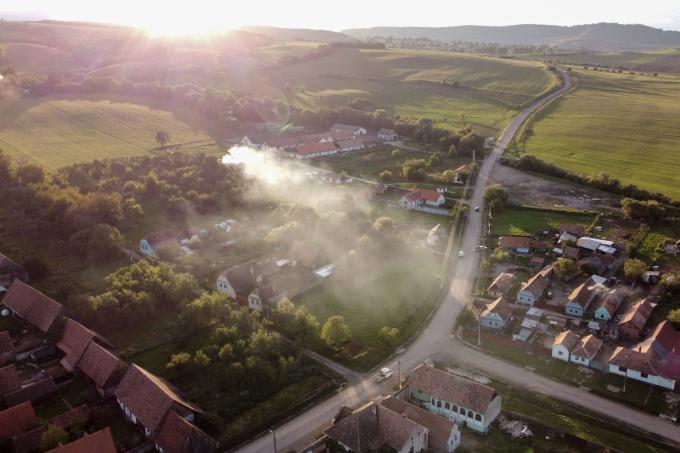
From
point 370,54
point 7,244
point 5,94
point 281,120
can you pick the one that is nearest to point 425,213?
point 7,244

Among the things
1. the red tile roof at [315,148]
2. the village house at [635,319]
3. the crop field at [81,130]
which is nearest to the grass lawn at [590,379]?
the village house at [635,319]

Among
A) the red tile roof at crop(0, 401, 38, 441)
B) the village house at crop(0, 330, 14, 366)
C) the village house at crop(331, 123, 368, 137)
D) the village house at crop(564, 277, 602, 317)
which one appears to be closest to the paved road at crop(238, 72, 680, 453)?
the village house at crop(564, 277, 602, 317)

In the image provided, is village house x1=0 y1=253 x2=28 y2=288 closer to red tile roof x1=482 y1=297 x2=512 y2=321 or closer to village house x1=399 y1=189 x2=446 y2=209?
red tile roof x1=482 y1=297 x2=512 y2=321

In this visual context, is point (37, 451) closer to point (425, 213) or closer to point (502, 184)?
point (425, 213)

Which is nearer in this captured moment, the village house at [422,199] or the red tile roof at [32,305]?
the red tile roof at [32,305]

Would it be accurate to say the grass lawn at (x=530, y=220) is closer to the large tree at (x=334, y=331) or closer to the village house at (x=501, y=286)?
the village house at (x=501, y=286)

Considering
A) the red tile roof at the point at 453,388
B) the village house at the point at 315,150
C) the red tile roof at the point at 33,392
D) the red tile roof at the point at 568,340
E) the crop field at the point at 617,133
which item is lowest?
the red tile roof at the point at 33,392

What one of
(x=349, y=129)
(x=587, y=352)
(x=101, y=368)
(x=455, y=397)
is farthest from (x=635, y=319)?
(x=349, y=129)
